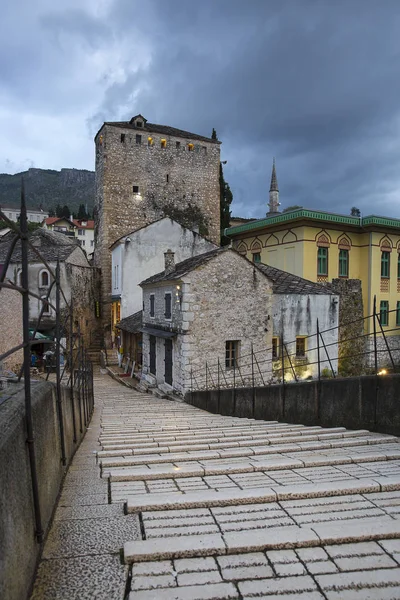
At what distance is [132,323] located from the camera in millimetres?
26609

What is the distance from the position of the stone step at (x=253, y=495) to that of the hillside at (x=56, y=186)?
546 ft

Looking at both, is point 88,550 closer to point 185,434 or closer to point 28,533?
point 28,533

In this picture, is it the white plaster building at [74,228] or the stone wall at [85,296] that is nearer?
the stone wall at [85,296]

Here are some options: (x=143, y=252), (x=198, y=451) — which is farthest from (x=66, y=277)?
(x=198, y=451)

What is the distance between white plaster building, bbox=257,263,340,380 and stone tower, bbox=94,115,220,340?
16128 mm

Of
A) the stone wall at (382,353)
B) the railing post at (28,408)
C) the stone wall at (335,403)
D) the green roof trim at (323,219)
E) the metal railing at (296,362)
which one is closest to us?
the railing post at (28,408)

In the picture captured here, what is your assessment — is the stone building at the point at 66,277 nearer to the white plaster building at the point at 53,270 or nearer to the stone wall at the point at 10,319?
the white plaster building at the point at 53,270

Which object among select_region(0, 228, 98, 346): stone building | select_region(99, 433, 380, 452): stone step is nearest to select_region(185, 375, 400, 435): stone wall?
select_region(99, 433, 380, 452): stone step

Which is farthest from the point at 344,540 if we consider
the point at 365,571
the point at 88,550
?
the point at 88,550

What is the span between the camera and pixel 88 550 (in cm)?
288

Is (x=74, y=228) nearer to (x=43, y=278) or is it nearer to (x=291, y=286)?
(x=43, y=278)

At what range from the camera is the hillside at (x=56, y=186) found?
Answer: 545 feet

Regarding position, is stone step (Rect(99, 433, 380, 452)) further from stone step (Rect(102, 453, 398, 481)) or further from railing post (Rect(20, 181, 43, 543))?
railing post (Rect(20, 181, 43, 543))

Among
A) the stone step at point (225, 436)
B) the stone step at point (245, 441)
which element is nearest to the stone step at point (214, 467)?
the stone step at point (245, 441)
